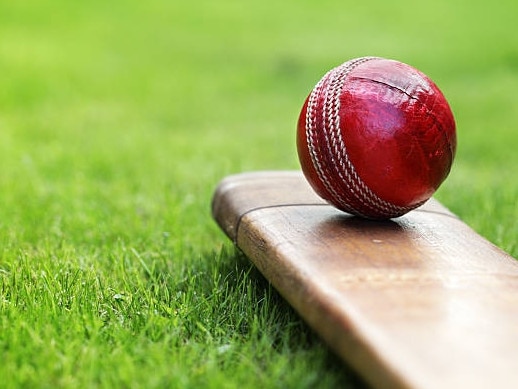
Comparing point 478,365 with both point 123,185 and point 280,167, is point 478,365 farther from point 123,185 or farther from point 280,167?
point 280,167

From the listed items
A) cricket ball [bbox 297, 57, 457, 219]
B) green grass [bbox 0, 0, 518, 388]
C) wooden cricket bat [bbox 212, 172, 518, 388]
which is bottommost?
green grass [bbox 0, 0, 518, 388]

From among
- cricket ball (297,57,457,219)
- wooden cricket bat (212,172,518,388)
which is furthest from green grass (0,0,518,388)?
cricket ball (297,57,457,219)

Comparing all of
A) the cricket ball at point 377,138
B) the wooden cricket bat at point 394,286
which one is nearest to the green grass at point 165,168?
the wooden cricket bat at point 394,286

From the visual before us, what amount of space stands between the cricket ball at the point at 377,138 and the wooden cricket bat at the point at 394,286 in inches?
4.9

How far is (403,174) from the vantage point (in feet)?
8.02

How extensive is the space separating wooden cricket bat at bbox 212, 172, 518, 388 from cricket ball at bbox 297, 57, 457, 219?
4.9 inches

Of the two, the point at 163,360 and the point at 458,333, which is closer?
the point at 458,333

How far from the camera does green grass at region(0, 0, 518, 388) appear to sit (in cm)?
210

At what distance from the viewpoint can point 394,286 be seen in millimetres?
2020

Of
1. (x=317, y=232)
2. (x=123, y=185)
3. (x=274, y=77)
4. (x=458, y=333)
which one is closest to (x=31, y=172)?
(x=123, y=185)

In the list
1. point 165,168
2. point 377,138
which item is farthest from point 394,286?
point 165,168

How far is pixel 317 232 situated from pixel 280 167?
2585 millimetres

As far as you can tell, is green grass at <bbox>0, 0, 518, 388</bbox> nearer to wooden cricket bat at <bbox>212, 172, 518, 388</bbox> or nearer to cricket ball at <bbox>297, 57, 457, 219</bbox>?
wooden cricket bat at <bbox>212, 172, 518, 388</bbox>

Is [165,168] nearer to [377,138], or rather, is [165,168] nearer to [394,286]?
[377,138]
